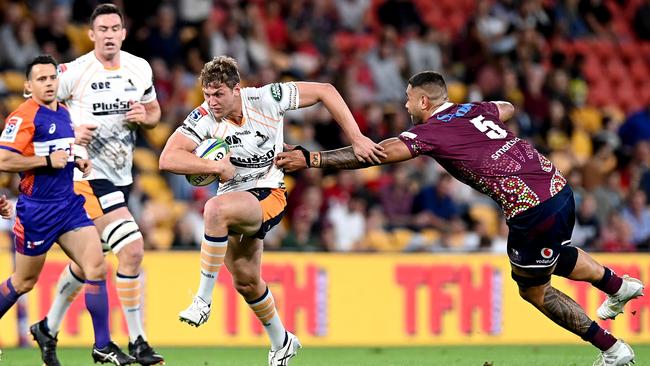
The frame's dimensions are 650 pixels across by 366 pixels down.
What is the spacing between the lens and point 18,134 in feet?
28.8

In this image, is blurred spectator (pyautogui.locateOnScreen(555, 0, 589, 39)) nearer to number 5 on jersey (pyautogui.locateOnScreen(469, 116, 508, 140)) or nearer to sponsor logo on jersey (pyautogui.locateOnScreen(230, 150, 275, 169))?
number 5 on jersey (pyautogui.locateOnScreen(469, 116, 508, 140))

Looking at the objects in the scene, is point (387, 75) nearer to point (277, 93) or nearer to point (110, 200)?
point (110, 200)

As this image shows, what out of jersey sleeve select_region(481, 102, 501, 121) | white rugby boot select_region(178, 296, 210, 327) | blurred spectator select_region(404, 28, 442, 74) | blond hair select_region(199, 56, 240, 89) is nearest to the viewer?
white rugby boot select_region(178, 296, 210, 327)

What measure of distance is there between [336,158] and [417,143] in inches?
23.9

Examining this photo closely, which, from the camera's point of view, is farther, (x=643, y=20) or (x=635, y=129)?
(x=643, y=20)

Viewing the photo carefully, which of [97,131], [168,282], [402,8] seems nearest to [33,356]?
[168,282]

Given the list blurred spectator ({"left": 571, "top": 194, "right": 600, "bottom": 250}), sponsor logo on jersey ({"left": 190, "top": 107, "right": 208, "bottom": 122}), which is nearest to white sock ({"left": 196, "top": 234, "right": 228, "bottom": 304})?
sponsor logo on jersey ({"left": 190, "top": 107, "right": 208, "bottom": 122})

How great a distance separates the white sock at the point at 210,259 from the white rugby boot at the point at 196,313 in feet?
0.21

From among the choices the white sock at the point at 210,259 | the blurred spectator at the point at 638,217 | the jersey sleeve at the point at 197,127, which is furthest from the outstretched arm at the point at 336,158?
the blurred spectator at the point at 638,217

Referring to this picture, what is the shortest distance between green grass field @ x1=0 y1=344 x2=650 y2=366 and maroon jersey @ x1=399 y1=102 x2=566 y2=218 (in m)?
1.78

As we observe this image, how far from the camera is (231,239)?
8977mm

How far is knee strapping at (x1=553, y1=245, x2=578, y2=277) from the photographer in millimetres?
8898

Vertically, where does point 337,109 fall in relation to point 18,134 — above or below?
above

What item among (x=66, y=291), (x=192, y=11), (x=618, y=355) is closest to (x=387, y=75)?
(x=192, y=11)
